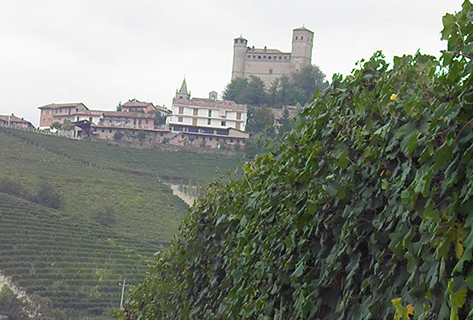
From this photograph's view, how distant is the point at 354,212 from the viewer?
2.20 meters

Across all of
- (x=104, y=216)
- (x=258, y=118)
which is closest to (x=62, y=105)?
(x=258, y=118)

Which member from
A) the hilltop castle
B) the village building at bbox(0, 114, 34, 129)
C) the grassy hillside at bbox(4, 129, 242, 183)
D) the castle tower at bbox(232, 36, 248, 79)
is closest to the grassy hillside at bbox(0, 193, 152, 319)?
the grassy hillside at bbox(4, 129, 242, 183)

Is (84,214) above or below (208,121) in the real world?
below

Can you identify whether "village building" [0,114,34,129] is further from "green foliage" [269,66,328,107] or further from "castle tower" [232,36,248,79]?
"green foliage" [269,66,328,107]

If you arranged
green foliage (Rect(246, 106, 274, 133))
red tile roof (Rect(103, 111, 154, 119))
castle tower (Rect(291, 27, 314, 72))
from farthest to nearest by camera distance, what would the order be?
castle tower (Rect(291, 27, 314, 72)) → green foliage (Rect(246, 106, 274, 133)) → red tile roof (Rect(103, 111, 154, 119))

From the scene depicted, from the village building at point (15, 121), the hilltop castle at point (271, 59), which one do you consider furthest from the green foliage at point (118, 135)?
the hilltop castle at point (271, 59)

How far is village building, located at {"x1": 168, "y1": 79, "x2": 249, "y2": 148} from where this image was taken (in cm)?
7050

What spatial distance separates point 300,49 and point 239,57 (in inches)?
296

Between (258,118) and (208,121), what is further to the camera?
(258,118)

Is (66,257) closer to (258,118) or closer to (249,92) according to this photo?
(258,118)

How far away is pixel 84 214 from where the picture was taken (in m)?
46.2

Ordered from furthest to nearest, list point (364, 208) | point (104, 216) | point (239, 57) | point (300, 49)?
point (239, 57), point (300, 49), point (104, 216), point (364, 208)

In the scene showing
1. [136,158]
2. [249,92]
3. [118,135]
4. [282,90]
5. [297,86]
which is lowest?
[136,158]

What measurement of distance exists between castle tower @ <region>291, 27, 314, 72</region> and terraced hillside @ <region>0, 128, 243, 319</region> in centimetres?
2541
